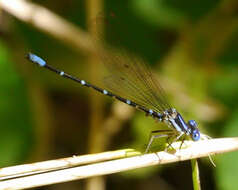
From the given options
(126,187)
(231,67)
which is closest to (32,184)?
(126,187)

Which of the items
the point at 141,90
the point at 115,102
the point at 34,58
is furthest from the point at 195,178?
Answer: the point at 115,102

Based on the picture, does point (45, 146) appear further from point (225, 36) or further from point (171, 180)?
point (225, 36)

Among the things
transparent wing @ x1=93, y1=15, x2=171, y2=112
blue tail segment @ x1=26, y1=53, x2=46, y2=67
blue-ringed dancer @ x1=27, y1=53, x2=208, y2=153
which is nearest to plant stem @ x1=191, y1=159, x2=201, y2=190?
blue-ringed dancer @ x1=27, y1=53, x2=208, y2=153

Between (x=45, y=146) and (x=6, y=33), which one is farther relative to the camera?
(x=6, y=33)

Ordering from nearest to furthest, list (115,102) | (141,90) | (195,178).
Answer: (195,178)
(141,90)
(115,102)

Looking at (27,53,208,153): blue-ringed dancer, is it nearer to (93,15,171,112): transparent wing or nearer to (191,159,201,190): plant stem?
(93,15,171,112): transparent wing

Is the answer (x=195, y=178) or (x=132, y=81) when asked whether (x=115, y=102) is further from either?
(x=195, y=178)

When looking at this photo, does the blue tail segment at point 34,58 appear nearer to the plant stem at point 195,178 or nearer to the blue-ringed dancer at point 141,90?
the blue-ringed dancer at point 141,90
